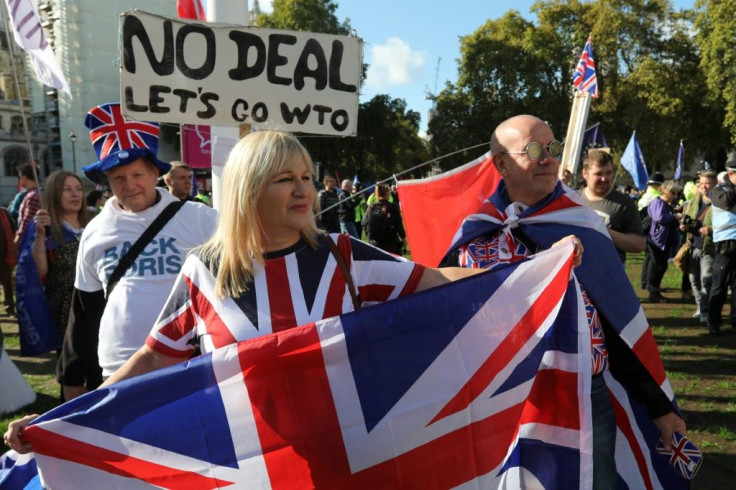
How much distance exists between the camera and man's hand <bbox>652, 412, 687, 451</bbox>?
7.90 feet

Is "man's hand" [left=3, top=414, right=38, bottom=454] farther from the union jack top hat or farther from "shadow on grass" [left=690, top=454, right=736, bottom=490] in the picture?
"shadow on grass" [left=690, top=454, right=736, bottom=490]

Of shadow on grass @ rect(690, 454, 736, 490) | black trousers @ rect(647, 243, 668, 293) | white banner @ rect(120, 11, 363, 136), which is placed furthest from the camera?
Answer: black trousers @ rect(647, 243, 668, 293)

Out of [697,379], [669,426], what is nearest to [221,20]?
[669,426]

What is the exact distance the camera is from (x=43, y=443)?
1922 millimetres

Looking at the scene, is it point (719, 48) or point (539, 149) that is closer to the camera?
point (539, 149)

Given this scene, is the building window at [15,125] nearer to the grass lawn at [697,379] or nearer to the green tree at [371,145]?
the green tree at [371,145]

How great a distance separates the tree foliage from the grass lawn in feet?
84.8

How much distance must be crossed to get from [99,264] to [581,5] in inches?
1610

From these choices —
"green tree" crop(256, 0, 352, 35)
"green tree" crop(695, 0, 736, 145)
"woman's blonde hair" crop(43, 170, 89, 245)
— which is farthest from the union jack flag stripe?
"green tree" crop(256, 0, 352, 35)

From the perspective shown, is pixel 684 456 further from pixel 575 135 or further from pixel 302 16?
pixel 302 16

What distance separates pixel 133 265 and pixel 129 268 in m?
0.02

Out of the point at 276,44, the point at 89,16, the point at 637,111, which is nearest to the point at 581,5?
the point at 637,111

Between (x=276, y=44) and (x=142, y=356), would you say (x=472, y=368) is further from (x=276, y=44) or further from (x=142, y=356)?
(x=276, y=44)

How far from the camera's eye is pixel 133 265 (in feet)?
9.23
